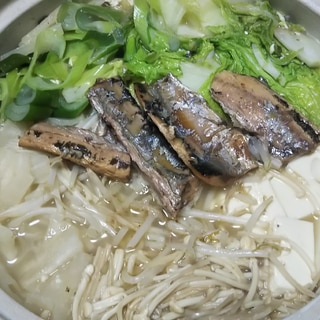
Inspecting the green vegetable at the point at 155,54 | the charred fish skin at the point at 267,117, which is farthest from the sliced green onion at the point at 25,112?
the charred fish skin at the point at 267,117

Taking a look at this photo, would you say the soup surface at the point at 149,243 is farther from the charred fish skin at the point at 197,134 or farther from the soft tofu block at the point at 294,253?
the charred fish skin at the point at 197,134

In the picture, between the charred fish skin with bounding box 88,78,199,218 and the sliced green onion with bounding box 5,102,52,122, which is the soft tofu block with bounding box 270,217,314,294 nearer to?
the charred fish skin with bounding box 88,78,199,218

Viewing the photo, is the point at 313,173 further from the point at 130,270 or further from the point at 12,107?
the point at 12,107

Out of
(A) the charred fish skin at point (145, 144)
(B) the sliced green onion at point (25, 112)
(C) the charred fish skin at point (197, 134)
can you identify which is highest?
(C) the charred fish skin at point (197, 134)

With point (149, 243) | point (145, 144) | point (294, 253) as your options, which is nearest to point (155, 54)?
point (145, 144)

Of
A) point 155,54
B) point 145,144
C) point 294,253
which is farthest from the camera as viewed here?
point 155,54

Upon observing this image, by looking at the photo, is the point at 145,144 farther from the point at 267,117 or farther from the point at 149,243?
the point at 267,117
